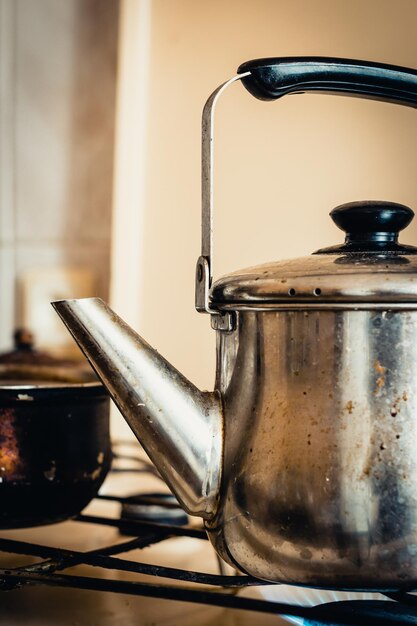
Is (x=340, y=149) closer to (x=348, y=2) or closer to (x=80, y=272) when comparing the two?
(x=348, y=2)

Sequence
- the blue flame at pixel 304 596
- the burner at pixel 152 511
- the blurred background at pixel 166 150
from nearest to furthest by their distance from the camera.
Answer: the blue flame at pixel 304 596 < the burner at pixel 152 511 < the blurred background at pixel 166 150

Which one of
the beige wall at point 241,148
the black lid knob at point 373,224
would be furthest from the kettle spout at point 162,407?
the beige wall at point 241,148

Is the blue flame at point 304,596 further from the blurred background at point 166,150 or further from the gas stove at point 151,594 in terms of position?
the blurred background at point 166,150

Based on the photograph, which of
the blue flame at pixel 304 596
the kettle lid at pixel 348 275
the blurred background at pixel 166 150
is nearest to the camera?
the kettle lid at pixel 348 275

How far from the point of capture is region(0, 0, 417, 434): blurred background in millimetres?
726

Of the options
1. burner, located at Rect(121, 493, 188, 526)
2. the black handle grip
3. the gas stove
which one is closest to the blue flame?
the gas stove

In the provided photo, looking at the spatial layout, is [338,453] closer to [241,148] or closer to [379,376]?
[379,376]

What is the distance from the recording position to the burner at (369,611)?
40 centimetres

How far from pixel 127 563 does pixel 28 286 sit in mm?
665

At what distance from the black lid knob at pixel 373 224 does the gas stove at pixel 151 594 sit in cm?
20

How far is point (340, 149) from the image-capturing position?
0.73 m

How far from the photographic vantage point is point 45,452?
0.52 meters

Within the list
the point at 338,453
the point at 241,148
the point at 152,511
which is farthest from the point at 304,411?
the point at 241,148

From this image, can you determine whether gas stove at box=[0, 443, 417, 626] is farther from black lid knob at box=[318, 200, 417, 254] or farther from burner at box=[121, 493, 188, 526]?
black lid knob at box=[318, 200, 417, 254]
